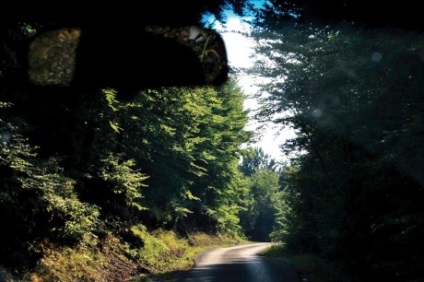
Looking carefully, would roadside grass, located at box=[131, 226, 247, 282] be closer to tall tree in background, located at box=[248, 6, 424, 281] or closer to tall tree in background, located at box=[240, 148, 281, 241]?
tall tree in background, located at box=[248, 6, 424, 281]

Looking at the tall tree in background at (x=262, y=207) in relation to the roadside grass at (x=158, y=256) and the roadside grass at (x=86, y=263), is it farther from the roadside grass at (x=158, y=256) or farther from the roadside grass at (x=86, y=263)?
the roadside grass at (x=86, y=263)

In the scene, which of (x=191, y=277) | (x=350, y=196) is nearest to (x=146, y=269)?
(x=191, y=277)

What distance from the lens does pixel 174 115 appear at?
20.2m

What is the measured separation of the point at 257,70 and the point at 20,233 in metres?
12.2

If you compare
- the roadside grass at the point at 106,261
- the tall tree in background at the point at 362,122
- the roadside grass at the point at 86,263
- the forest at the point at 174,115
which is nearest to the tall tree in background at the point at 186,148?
the forest at the point at 174,115

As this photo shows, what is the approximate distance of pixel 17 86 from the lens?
791 cm

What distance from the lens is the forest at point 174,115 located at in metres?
4.42

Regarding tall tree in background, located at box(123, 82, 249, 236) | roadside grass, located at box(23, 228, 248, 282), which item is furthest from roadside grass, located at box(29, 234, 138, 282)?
tall tree in background, located at box(123, 82, 249, 236)

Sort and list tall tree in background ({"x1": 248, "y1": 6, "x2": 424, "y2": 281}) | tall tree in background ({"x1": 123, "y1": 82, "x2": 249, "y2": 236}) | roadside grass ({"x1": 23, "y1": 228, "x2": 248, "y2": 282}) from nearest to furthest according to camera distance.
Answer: tall tree in background ({"x1": 248, "y1": 6, "x2": 424, "y2": 281}) → roadside grass ({"x1": 23, "y1": 228, "x2": 248, "y2": 282}) → tall tree in background ({"x1": 123, "y1": 82, "x2": 249, "y2": 236})

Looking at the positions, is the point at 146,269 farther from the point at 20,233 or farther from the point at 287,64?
the point at 287,64

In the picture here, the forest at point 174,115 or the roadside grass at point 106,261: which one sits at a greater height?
the forest at point 174,115

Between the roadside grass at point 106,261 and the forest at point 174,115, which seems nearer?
the forest at point 174,115

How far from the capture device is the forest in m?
4.42

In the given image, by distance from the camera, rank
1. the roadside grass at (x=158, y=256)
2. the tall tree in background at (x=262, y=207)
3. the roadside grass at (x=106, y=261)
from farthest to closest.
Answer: the tall tree in background at (x=262, y=207) < the roadside grass at (x=158, y=256) < the roadside grass at (x=106, y=261)
